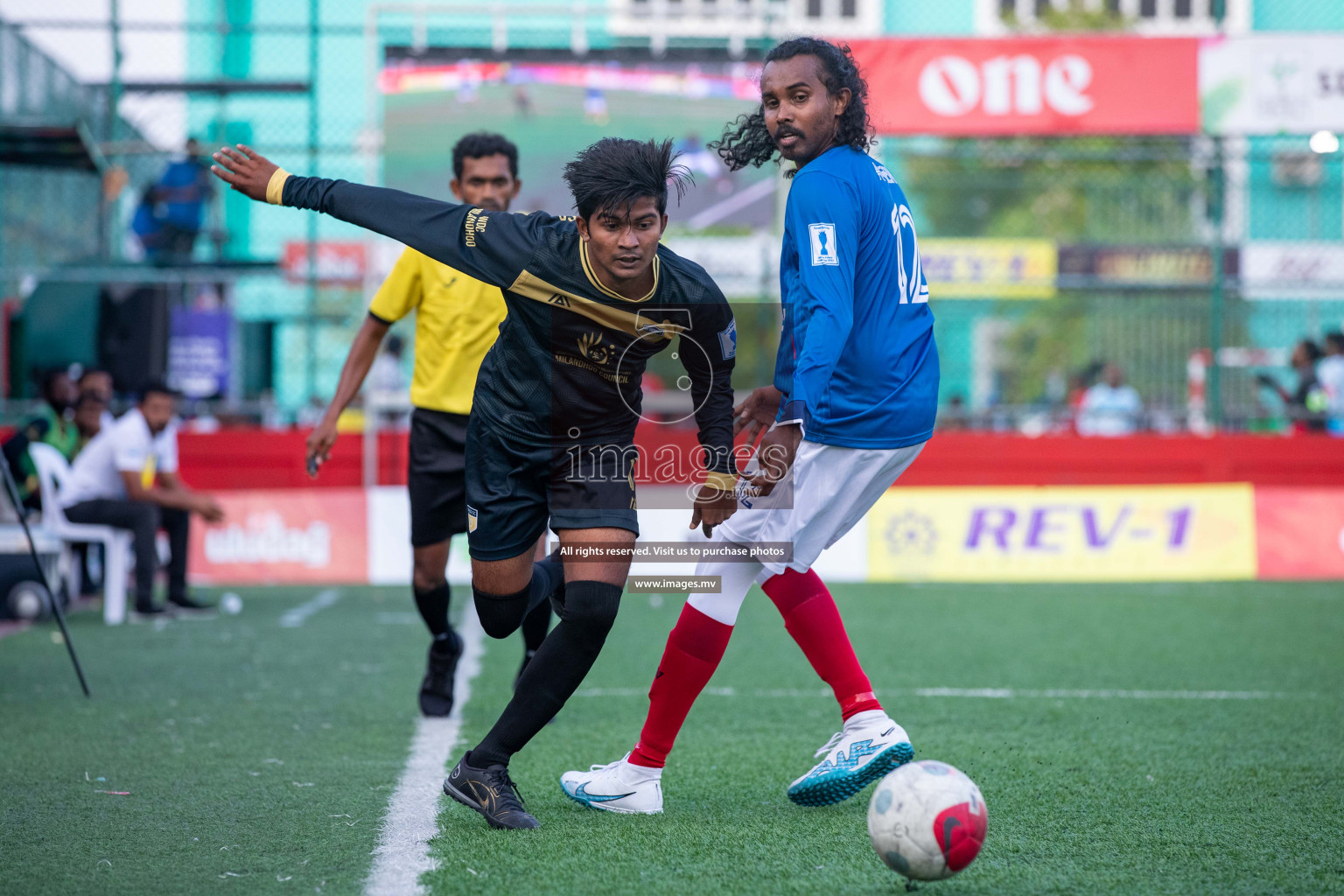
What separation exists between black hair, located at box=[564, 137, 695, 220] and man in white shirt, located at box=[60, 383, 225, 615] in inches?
240

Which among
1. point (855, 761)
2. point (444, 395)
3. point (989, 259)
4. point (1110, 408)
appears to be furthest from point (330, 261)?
point (855, 761)

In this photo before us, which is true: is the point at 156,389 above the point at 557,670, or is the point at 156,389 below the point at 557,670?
above

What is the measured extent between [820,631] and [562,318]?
3.93 feet

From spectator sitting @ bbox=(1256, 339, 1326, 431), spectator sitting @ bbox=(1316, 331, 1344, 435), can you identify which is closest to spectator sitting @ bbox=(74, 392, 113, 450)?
spectator sitting @ bbox=(1256, 339, 1326, 431)

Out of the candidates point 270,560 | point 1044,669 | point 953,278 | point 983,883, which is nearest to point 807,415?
point 983,883

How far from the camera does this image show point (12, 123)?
11555mm

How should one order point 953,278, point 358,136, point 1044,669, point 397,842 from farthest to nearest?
1. point 953,278
2. point 358,136
3. point 1044,669
4. point 397,842

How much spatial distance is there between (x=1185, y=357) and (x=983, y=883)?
1690cm

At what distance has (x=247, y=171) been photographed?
3.60 metres

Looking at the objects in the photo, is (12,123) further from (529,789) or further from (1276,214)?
(1276,214)

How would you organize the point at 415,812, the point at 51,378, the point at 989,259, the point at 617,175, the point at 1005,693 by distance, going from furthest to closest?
the point at 989,259, the point at 51,378, the point at 1005,693, the point at 415,812, the point at 617,175

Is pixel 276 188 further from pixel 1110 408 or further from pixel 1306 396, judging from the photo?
pixel 1306 396

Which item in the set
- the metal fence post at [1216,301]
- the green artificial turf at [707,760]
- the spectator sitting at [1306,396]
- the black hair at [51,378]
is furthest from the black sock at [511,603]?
the spectator sitting at [1306,396]

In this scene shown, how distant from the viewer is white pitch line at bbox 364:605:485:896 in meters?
2.97
